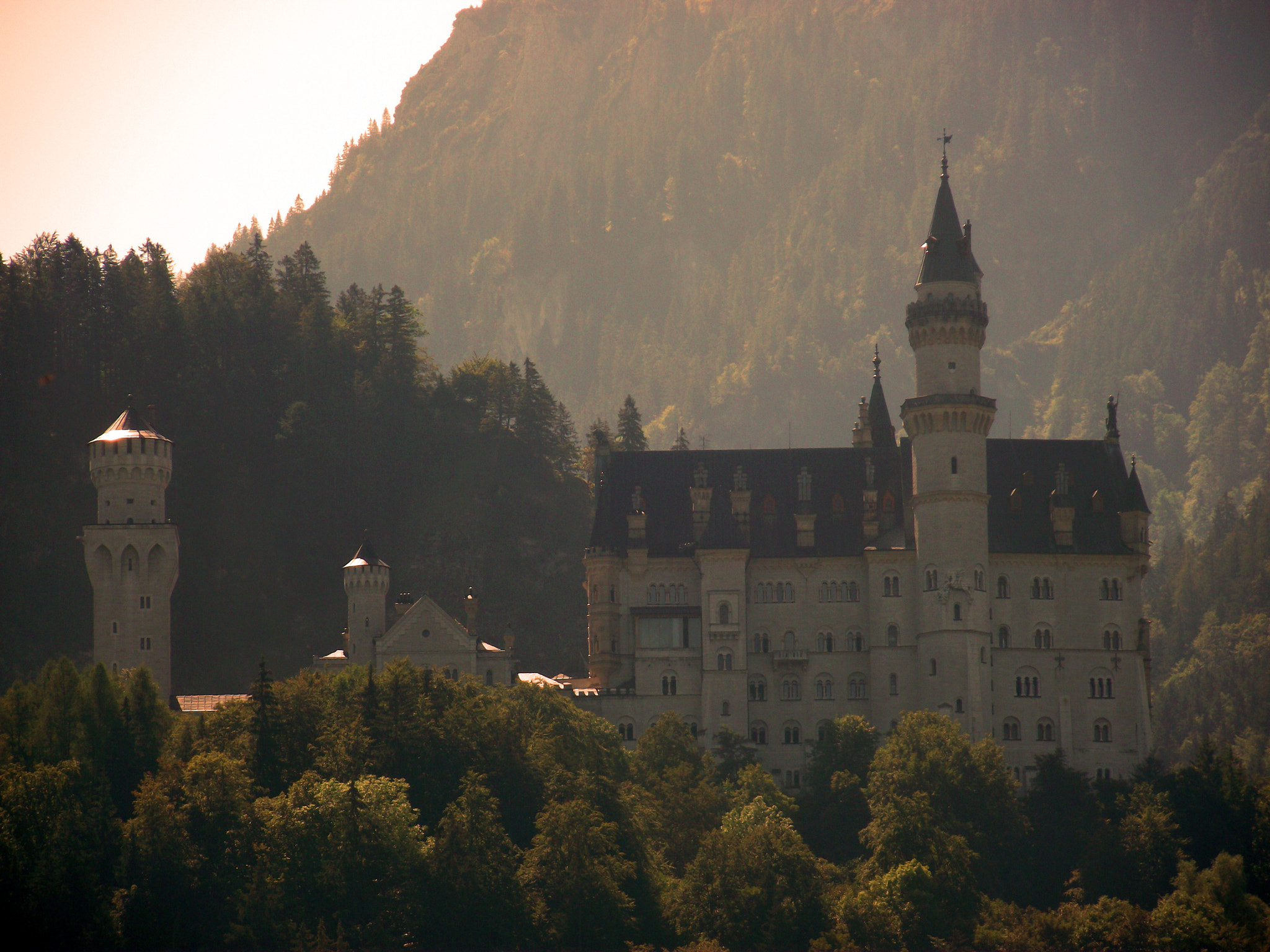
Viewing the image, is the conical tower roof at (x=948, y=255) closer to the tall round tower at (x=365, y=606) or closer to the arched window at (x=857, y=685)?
the arched window at (x=857, y=685)

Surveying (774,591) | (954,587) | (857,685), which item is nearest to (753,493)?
(774,591)

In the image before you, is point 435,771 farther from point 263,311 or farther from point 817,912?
point 263,311

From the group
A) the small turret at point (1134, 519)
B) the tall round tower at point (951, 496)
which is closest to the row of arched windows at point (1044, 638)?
the tall round tower at point (951, 496)

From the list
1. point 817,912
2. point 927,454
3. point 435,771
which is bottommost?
point 817,912

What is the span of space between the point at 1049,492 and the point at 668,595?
70.6 ft

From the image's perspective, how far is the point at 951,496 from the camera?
97562 millimetres

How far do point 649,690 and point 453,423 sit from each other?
44203 mm

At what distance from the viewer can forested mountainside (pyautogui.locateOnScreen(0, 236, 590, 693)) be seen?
12106cm

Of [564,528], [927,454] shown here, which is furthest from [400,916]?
[564,528]

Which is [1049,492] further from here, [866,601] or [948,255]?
[948,255]

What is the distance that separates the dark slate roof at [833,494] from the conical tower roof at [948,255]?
9.92 meters

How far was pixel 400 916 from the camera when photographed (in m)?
76.8

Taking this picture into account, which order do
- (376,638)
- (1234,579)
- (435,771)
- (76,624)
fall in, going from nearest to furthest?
(435,771) < (376,638) < (76,624) < (1234,579)

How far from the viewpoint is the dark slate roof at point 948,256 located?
331 ft
